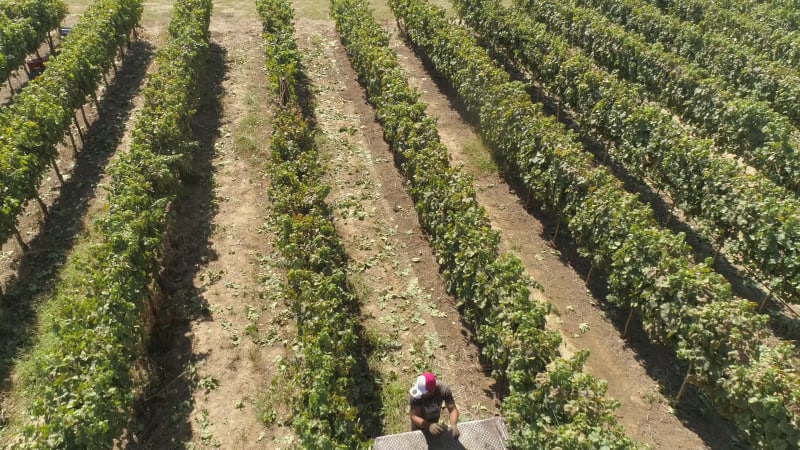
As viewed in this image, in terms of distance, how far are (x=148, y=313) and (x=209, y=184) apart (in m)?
6.10

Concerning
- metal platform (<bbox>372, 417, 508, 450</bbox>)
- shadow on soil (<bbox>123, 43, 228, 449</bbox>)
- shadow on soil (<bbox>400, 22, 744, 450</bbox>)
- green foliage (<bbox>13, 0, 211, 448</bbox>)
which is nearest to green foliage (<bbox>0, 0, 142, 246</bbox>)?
green foliage (<bbox>13, 0, 211, 448</bbox>)

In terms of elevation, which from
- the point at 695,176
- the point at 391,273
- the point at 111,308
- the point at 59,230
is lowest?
the point at 59,230

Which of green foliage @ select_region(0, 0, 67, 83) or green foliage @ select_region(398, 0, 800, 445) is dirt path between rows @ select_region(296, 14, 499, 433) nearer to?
green foliage @ select_region(398, 0, 800, 445)

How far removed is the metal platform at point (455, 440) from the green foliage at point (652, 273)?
456 cm

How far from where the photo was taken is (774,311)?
13680 mm

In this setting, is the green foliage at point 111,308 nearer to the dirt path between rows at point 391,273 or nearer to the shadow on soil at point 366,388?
the shadow on soil at point 366,388

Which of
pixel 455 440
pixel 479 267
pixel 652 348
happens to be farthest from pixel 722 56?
pixel 455 440

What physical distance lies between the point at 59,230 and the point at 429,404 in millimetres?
13051

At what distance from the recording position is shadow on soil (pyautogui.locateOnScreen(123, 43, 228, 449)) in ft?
34.2

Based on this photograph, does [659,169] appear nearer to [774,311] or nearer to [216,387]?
[774,311]

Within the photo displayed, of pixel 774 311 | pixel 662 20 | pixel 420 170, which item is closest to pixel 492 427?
pixel 420 170

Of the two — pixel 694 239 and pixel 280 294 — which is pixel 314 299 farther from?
pixel 694 239

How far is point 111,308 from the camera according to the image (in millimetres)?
10188

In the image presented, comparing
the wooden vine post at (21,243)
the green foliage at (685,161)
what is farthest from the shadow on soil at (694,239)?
the wooden vine post at (21,243)
